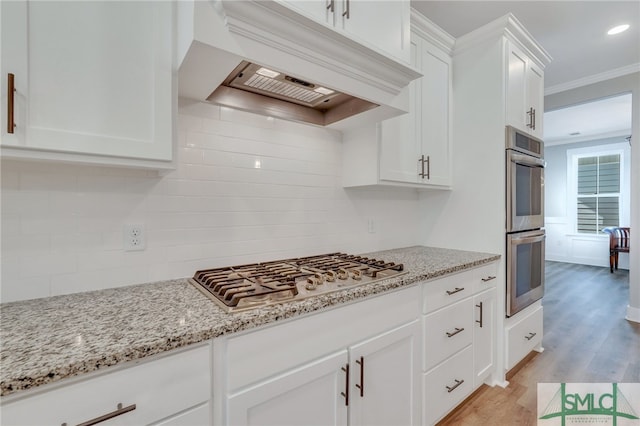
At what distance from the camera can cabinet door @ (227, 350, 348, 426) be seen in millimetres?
943

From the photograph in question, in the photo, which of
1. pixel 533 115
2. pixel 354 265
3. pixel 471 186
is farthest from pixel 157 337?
pixel 533 115

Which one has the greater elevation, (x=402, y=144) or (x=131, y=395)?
(x=402, y=144)

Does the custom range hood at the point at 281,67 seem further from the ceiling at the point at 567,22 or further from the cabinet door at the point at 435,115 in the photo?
the ceiling at the point at 567,22

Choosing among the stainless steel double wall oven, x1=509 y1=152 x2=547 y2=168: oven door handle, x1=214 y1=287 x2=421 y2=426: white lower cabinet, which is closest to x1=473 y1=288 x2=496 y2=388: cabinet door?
the stainless steel double wall oven

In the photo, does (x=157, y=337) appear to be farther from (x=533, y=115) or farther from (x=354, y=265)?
(x=533, y=115)

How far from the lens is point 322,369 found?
111cm

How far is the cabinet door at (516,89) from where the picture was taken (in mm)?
2125

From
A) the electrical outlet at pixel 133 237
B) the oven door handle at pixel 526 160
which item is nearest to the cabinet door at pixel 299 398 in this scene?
the electrical outlet at pixel 133 237

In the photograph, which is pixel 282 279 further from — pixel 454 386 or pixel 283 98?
pixel 454 386

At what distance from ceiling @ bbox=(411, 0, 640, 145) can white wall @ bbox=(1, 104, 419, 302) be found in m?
1.39

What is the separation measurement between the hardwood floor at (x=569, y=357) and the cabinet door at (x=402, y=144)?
1474 millimetres

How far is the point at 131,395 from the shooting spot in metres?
Result: 0.75

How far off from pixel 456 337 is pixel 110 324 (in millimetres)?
1691

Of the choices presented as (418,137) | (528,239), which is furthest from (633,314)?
(418,137)
